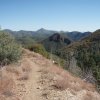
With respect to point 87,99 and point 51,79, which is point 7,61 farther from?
point 87,99

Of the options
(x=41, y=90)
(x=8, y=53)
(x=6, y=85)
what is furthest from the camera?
(x=8, y=53)

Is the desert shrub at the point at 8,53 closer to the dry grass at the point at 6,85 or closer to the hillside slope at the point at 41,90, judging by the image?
the hillside slope at the point at 41,90

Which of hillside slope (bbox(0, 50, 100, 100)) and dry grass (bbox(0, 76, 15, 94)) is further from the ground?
dry grass (bbox(0, 76, 15, 94))

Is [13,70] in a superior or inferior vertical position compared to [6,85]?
superior

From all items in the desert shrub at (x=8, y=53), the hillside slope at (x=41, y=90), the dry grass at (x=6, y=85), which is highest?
the desert shrub at (x=8, y=53)

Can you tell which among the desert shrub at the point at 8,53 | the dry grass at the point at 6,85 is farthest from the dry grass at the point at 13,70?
the dry grass at the point at 6,85

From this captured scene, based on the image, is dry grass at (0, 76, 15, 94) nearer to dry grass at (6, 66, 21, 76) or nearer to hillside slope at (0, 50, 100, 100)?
hillside slope at (0, 50, 100, 100)

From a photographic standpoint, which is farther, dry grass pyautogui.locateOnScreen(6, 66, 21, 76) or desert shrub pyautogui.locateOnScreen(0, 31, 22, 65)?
desert shrub pyautogui.locateOnScreen(0, 31, 22, 65)

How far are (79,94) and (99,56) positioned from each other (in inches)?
3274

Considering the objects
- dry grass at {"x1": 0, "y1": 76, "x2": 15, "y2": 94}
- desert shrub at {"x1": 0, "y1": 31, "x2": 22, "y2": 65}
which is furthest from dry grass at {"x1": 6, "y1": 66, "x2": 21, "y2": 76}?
dry grass at {"x1": 0, "y1": 76, "x2": 15, "y2": 94}

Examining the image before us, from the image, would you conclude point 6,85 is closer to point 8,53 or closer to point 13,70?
point 13,70

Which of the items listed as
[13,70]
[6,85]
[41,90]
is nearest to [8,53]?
[13,70]

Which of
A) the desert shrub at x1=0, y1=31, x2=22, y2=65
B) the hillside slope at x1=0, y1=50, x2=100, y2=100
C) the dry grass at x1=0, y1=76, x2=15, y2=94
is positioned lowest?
the hillside slope at x1=0, y1=50, x2=100, y2=100

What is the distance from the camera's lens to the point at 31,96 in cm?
1234
